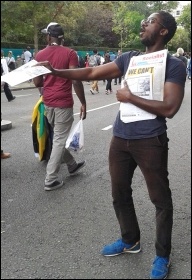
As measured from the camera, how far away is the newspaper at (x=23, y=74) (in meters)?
1.88

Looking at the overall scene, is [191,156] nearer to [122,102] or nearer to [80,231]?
[80,231]

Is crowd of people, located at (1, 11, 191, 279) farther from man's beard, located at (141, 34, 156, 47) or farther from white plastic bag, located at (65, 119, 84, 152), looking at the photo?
white plastic bag, located at (65, 119, 84, 152)

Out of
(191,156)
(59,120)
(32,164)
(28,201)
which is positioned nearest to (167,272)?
(28,201)

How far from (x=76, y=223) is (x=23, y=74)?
1.56m

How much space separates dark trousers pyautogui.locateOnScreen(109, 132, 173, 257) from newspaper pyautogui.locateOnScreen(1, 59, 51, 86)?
67 cm

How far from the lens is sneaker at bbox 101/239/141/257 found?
102 inches

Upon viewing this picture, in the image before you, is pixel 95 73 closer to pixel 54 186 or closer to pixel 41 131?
pixel 54 186

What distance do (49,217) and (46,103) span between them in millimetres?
1297

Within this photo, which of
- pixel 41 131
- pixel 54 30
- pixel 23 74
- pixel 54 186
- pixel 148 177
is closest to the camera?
pixel 23 74

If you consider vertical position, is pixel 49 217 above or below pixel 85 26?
below

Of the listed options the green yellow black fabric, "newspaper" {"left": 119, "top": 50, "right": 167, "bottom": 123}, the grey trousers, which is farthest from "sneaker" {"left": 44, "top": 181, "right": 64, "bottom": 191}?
"newspaper" {"left": 119, "top": 50, "right": 167, "bottom": 123}

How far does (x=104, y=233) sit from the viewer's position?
114 inches

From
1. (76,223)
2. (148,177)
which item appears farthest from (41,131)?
(148,177)

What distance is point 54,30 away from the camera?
3422 mm
